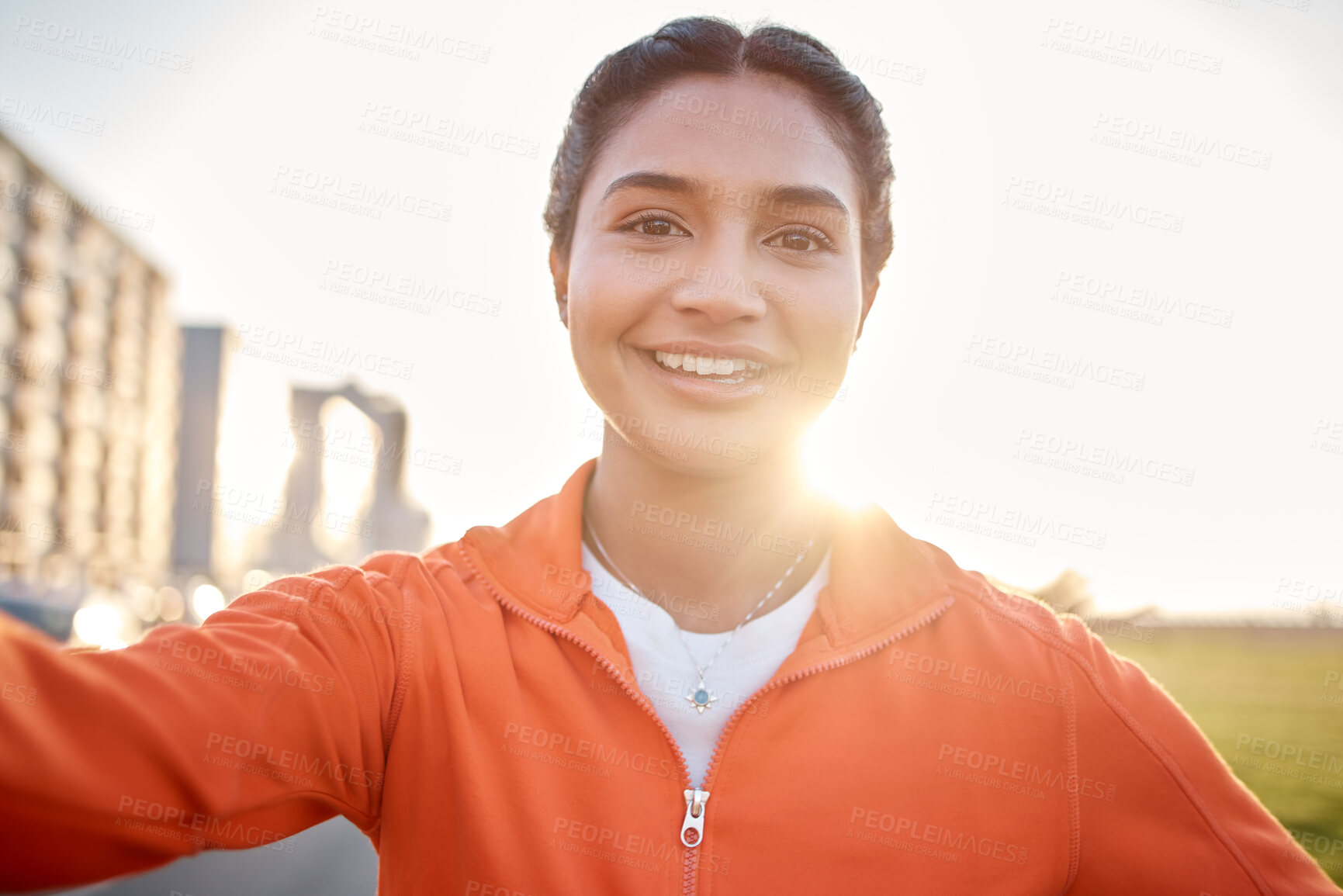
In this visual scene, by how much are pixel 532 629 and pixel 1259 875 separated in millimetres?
1510

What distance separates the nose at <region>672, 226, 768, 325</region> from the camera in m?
1.63

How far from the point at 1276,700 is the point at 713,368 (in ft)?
23.8

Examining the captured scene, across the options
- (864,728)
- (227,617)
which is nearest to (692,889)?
(864,728)

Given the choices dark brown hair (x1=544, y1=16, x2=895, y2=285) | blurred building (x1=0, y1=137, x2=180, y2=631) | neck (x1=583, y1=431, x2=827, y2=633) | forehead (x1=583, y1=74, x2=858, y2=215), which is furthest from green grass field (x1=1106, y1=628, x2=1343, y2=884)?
blurred building (x1=0, y1=137, x2=180, y2=631)

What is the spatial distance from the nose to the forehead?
0.38 feet

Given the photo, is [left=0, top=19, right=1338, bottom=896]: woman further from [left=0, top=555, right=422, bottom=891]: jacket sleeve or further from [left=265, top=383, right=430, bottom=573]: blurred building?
[left=265, top=383, right=430, bottom=573]: blurred building

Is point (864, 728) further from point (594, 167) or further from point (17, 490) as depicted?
point (17, 490)

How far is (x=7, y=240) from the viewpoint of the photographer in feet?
111

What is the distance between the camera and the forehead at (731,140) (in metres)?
1.67
